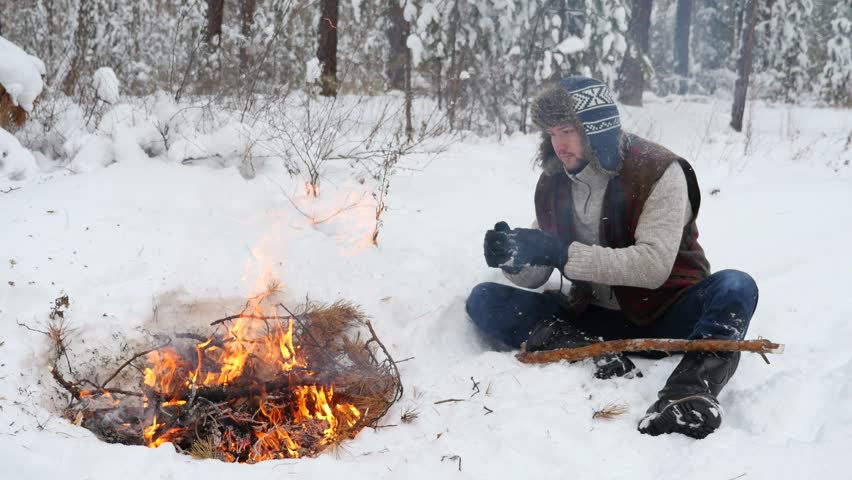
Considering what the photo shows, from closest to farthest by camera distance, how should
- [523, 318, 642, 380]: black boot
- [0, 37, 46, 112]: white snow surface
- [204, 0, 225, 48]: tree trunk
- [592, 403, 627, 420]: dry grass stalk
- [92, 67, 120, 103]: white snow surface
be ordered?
[592, 403, 627, 420]: dry grass stalk → [523, 318, 642, 380]: black boot → [0, 37, 46, 112]: white snow surface → [92, 67, 120, 103]: white snow surface → [204, 0, 225, 48]: tree trunk

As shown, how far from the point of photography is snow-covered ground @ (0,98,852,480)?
2.18 metres

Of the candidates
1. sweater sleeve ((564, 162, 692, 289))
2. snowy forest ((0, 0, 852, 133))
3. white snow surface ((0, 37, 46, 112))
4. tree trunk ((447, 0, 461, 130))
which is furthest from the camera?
tree trunk ((447, 0, 461, 130))

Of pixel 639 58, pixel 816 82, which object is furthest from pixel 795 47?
pixel 639 58

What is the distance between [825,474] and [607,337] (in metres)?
1.34

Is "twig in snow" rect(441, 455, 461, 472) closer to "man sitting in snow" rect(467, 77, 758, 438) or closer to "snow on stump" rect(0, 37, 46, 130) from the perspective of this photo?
"man sitting in snow" rect(467, 77, 758, 438)

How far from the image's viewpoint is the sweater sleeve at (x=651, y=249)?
276cm

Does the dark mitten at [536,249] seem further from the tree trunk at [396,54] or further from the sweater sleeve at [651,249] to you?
the tree trunk at [396,54]

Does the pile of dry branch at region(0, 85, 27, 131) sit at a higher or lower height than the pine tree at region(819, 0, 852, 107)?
lower

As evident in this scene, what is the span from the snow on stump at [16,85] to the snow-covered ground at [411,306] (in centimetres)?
116

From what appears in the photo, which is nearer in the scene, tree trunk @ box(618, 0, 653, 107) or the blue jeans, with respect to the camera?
the blue jeans

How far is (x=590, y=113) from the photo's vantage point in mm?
2922

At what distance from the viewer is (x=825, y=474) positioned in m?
2.00

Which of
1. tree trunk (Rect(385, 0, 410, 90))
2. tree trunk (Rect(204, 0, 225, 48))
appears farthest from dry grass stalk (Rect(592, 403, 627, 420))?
tree trunk (Rect(385, 0, 410, 90))

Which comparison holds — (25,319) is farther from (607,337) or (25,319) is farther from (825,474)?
(825,474)
